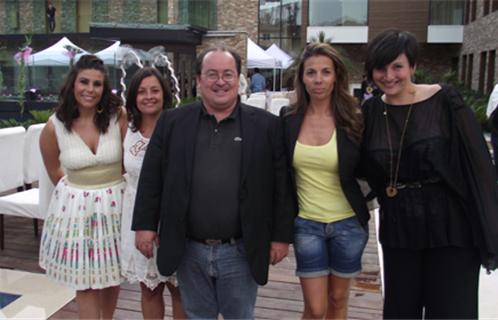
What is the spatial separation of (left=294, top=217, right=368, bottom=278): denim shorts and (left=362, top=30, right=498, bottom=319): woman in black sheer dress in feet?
0.66

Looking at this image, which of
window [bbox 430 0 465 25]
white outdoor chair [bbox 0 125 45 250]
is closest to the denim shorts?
white outdoor chair [bbox 0 125 45 250]

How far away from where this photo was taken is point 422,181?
2178 mm

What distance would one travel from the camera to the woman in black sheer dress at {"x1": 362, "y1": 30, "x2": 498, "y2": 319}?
212cm

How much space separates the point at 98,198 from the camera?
2.70m

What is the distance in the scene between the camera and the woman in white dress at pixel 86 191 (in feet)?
8.82

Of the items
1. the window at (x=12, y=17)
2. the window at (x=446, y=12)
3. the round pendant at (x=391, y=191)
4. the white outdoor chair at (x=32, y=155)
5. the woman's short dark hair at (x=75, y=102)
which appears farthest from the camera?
the window at (x=446, y=12)

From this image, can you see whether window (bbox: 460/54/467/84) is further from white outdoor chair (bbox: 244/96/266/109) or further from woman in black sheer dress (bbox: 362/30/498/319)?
woman in black sheer dress (bbox: 362/30/498/319)

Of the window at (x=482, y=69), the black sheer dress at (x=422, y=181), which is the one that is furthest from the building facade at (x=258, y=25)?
the black sheer dress at (x=422, y=181)

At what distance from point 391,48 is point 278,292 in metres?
2.20

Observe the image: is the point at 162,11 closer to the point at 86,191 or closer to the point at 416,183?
the point at 86,191

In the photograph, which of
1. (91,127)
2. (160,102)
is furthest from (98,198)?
(160,102)

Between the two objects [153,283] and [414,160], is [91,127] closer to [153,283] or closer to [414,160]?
[153,283]

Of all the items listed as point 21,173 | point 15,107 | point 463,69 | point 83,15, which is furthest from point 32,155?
point 463,69

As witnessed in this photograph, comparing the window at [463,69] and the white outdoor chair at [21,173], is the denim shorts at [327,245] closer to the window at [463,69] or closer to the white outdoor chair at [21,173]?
the white outdoor chair at [21,173]
